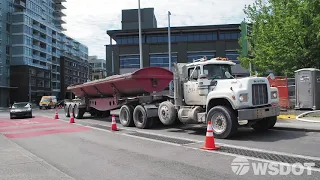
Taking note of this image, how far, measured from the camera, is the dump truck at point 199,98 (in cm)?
1035

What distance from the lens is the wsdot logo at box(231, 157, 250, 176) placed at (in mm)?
6414

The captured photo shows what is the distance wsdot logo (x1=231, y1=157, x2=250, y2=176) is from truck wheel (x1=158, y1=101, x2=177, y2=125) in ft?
18.3

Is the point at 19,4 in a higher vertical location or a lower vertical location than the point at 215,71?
higher

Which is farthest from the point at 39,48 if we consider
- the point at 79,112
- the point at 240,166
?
the point at 240,166

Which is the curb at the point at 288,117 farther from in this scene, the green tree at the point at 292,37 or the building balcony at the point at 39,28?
the building balcony at the point at 39,28

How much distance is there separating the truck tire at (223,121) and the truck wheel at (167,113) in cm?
236

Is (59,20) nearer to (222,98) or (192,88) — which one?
(192,88)

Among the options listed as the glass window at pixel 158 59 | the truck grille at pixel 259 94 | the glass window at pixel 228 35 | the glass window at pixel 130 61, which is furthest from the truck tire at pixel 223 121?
the glass window at pixel 228 35

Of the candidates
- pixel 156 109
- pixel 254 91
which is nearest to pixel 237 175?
pixel 254 91

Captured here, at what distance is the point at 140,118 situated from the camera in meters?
14.9

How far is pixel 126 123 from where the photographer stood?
15.6 metres

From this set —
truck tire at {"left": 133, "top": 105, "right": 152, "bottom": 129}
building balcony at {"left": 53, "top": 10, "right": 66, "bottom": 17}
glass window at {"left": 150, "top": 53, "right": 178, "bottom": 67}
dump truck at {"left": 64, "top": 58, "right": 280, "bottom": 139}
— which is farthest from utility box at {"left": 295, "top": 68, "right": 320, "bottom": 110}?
building balcony at {"left": 53, "top": 10, "right": 66, "bottom": 17}

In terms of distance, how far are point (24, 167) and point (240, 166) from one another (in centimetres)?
500

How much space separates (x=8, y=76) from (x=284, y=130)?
85.7 m
